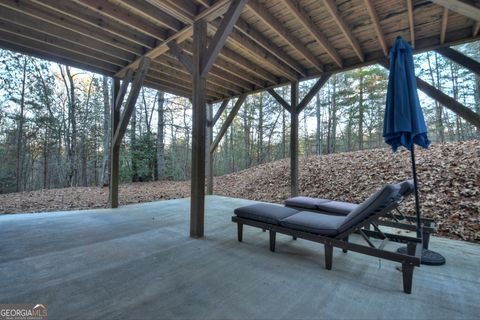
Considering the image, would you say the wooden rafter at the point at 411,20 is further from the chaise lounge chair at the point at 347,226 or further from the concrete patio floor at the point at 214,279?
the concrete patio floor at the point at 214,279

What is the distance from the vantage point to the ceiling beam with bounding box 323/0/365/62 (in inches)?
114

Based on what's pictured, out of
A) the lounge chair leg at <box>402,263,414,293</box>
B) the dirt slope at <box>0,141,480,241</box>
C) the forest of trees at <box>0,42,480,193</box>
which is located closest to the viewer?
the lounge chair leg at <box>402,263,414,293</box>

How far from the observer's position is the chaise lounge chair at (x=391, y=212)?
8.21ft

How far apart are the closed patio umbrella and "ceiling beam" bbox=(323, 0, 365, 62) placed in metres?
1.07

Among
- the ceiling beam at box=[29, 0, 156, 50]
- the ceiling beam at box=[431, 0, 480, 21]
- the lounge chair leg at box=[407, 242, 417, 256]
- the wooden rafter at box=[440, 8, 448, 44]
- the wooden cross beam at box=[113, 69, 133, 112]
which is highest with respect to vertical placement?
the ceiling beam at box=[29, 0, 156, 50]

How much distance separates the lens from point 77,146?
34.1 feet

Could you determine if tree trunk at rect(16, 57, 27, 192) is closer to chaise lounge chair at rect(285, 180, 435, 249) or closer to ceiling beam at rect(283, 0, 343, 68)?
ceiling beam at rect(283, 0, 343, 68)

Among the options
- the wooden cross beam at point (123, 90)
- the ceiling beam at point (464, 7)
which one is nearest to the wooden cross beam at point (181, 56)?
the wooden cross beam at point (123, 90)

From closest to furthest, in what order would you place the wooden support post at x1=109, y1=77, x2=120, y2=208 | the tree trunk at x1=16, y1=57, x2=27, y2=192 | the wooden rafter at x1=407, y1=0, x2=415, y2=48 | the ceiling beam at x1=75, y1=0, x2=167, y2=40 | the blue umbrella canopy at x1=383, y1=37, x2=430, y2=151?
the blue umbrella canopy at x1=383, y1=37, x2=430, y2=151 → the wooden rafter at x1=407, y1=0, x2=415, y2=48 → the ceiling beam at x1=75, y1=0, x2=167, y2=40 → the wooden support post at x1=109, y1=77, x2=120, y2=208 → the tree trunk at x1=16, y1=57, x2=27, y2=192

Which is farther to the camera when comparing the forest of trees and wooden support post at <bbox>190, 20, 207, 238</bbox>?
the forest of trees

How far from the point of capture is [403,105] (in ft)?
7.44

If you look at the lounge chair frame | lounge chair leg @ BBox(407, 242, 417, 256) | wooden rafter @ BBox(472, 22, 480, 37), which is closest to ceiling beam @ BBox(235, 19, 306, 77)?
wooden rafter @ BBox(472, 22, 480, 37)

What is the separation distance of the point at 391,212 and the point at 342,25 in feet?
Result: 9.42

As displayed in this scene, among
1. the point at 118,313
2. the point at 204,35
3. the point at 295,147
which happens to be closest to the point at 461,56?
the point at 295,147
